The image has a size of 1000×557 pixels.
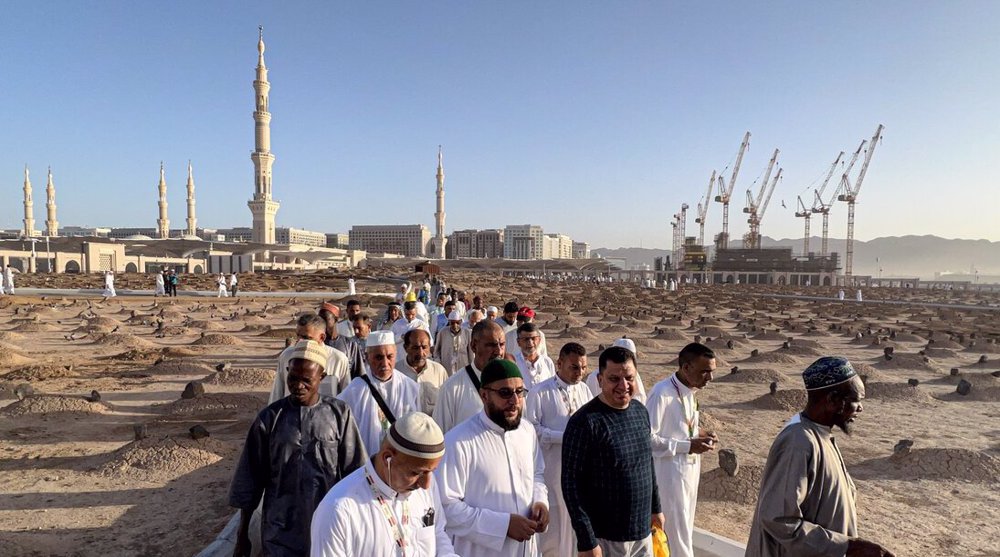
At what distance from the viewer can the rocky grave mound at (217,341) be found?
14.9 m

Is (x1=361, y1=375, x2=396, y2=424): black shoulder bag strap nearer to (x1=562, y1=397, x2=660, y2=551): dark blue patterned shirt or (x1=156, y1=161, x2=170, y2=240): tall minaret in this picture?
(x1=562, y1=397, x2=660, y2=551): dark blue patterned shirt

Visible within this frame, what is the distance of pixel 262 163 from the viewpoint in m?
67.9

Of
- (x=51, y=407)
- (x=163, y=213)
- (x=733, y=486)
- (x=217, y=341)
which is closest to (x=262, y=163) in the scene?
(x=163, y=213)

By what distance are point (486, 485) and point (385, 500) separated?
0.76 metres

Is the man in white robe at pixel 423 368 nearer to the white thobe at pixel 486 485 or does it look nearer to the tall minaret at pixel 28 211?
the white thobe at pixel 486 485

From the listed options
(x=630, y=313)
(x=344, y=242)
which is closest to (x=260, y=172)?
(x=630, y=313)

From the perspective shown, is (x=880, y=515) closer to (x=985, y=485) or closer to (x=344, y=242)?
(x=985, y=485)

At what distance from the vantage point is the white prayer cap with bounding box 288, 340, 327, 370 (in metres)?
2.70

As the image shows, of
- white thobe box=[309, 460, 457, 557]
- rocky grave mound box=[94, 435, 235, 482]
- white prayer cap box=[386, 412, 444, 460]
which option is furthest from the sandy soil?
white prayer cap box=[386, 412, 444, 460]

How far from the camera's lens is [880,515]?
5.25 metres

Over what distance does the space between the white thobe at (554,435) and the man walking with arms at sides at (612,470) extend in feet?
2.06

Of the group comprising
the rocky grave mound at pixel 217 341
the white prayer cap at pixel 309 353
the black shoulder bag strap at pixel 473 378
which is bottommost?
the rocky grave mound at pixel 217 341

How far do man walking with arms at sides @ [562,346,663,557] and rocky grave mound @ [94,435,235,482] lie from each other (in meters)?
5.01

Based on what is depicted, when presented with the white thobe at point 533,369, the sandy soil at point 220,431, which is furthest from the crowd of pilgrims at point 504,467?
the sandy soil at point 220,431
